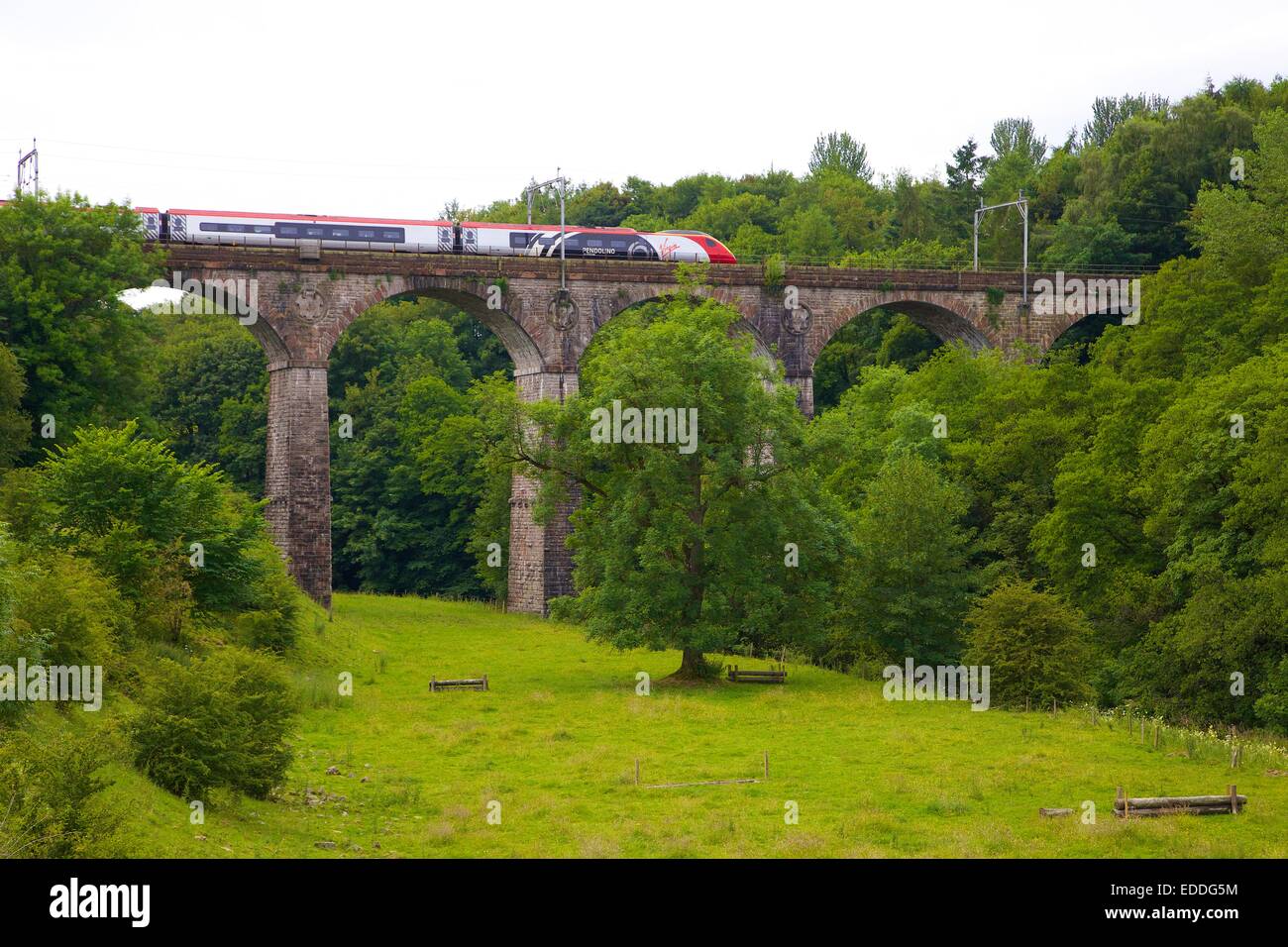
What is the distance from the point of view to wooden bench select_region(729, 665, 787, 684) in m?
40.5

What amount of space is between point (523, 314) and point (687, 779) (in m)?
30.3

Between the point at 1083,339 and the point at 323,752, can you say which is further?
the point at 1083,339

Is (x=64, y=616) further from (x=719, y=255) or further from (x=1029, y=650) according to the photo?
(x=719, y=255)

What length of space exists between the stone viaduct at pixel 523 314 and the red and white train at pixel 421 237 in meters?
1.85

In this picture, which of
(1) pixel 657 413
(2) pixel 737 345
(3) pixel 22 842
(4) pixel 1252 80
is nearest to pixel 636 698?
(1) pixel 657 413

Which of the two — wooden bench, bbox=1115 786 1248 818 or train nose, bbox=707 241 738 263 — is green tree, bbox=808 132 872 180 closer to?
train nose, bbox=707 241 738 263

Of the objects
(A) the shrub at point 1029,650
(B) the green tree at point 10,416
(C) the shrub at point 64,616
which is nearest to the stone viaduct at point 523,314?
(B) the green tree at point 10,416

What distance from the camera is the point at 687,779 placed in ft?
88.1

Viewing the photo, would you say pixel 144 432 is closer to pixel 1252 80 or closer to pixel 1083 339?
pixel 1083 339

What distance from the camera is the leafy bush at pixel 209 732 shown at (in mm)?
21312

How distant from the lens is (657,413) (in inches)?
1538

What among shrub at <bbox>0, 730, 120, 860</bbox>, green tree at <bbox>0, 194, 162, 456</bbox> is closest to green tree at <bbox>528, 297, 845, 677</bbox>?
green tree at <bbox>0, 194, 162, 456</bbox>

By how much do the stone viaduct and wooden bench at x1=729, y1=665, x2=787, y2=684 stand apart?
1255 cm

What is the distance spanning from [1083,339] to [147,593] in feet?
154
